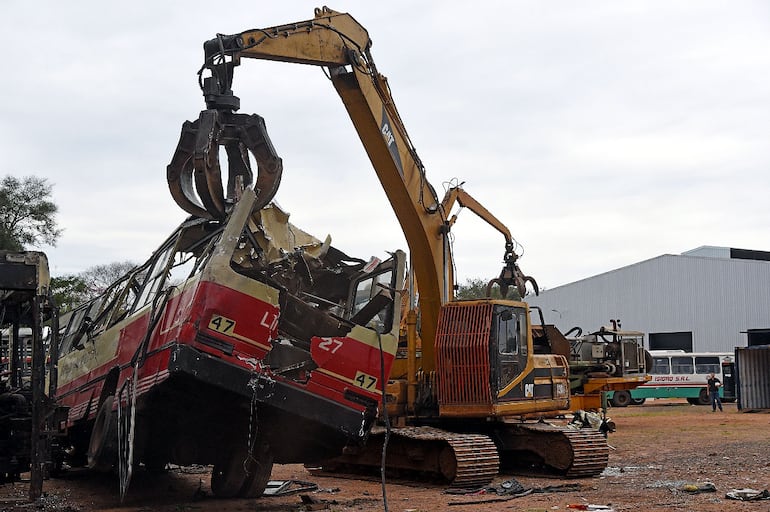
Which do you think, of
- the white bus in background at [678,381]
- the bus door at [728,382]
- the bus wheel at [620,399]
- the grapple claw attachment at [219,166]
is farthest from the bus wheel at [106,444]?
the bus door at [728,382]

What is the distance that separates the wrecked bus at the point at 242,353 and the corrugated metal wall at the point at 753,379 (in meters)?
26.9

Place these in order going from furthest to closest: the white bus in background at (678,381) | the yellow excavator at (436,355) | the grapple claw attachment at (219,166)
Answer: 1. the white bus in background at (678,381)
2. the yellow excavator at (436,355)
3. the grapple claw attachment at (219,166)

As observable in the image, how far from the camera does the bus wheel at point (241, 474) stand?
454 inches

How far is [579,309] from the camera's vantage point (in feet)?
182

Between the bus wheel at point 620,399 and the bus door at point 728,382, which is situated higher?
the bus door at point 728,382

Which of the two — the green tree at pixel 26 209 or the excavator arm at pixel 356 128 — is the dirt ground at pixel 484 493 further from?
the green tree at pixel 26 209

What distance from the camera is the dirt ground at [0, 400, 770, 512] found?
11406 millimetres

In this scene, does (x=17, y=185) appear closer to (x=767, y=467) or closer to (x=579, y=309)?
(x=579, y=309)

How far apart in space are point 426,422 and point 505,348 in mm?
1804

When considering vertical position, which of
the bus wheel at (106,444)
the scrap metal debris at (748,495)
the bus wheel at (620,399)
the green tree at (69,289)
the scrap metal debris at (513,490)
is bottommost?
the scrap metal debris at (513,490)

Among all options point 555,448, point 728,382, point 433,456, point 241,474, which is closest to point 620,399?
point 728,382

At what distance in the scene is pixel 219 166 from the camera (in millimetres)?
11055

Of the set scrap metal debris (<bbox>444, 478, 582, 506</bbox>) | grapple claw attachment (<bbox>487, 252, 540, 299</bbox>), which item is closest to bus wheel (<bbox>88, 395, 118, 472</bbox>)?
scrap metal debris (<bbox>444, 478, 582, 506</bbox>)

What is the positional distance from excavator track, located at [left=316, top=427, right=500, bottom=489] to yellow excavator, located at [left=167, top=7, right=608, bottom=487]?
0.05 feet
